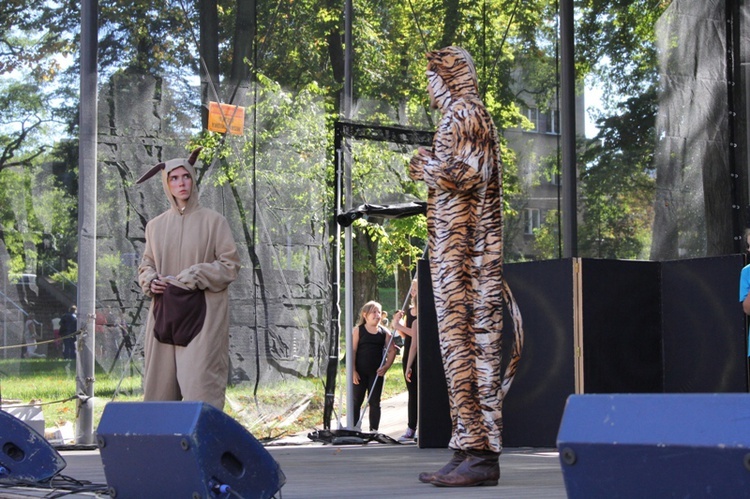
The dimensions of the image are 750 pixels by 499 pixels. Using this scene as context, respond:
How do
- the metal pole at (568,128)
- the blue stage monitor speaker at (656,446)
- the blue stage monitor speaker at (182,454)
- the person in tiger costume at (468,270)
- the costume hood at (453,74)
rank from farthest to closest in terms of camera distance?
the metal pole at (568,128), the costume hood at (453,74), the person in tiger costume at (468,270), the blue stage monitor speaker at (182,454), the blue stage monitor speaker at (656,446)

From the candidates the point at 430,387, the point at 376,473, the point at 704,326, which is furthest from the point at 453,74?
the point at 704,326

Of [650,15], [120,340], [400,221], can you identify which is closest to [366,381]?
[400,221]

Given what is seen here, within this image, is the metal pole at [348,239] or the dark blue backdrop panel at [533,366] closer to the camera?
the dark blue backdrop panel at [533,366]

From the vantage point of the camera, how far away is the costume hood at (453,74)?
4.37 meters

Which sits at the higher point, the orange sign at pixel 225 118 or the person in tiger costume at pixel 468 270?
the orange sign at pixel 225 118

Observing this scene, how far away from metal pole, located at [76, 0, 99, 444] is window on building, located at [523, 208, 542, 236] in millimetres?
4007

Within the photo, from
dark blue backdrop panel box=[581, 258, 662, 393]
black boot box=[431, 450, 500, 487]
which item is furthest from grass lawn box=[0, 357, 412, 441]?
black boot box=[431, 450, 500, 487]

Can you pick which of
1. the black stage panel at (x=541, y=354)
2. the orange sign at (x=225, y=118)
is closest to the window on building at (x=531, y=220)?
the black stage panel at (x=541, y=354)

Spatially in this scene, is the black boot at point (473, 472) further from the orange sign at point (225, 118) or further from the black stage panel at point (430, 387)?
the orange sign at point (225, 118)

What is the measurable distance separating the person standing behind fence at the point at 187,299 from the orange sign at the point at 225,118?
4.55 meters

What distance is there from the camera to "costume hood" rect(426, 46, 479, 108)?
14.3ft

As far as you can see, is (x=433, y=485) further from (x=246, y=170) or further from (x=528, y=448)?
(x=246, y=170)

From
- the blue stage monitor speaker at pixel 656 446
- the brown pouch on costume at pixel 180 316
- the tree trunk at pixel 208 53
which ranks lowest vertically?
the blue stage monitor speaker at pixel 656 446

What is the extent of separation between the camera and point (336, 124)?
9.42 m
